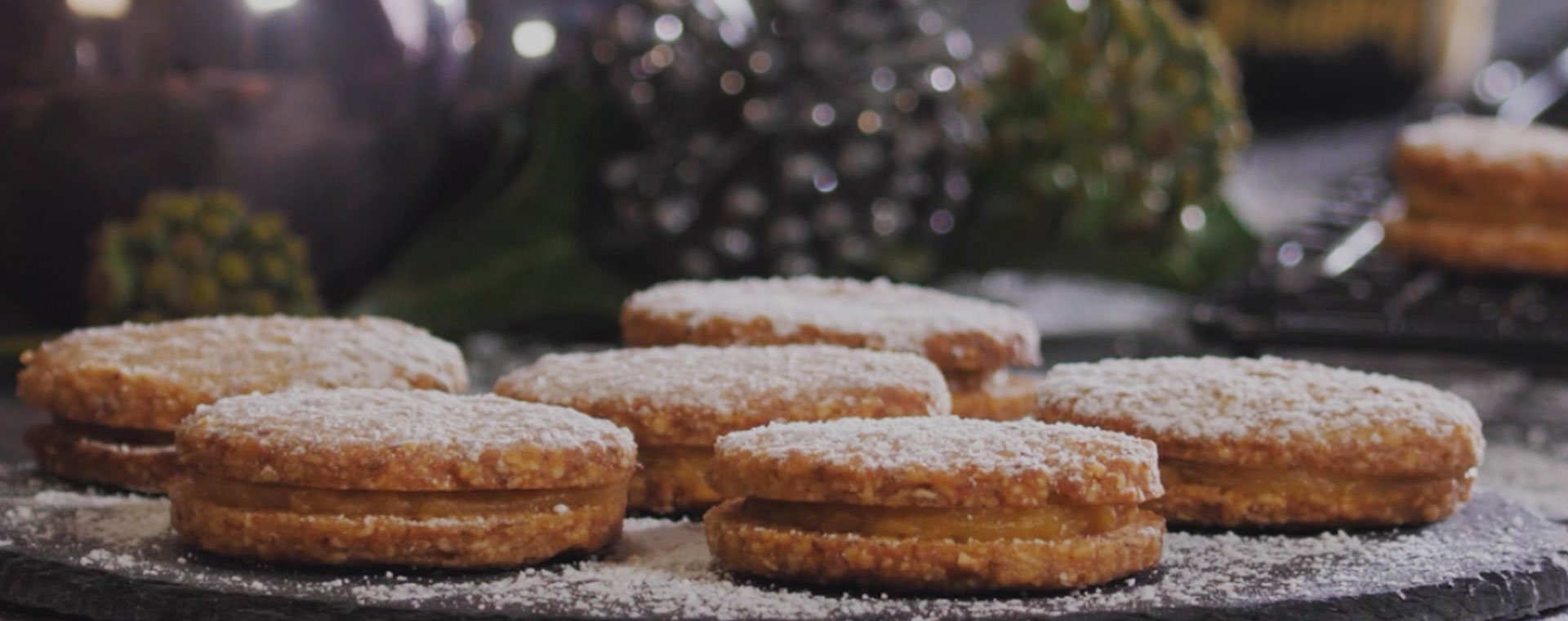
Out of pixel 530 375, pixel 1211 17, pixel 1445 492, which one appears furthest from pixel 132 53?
pixel 1211 17

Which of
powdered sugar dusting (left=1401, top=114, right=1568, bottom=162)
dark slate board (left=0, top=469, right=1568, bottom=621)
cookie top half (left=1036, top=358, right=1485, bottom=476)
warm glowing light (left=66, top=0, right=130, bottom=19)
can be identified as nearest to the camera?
dark slate board (left=0, top=469, right=1568, bottom=621)

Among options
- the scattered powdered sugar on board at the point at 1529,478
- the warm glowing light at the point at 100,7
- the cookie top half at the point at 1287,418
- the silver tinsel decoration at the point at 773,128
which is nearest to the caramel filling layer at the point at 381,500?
the cookie top half at the point at 1287,418

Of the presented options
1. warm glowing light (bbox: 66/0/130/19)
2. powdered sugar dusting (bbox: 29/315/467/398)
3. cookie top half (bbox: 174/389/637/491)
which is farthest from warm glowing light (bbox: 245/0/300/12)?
cookie top half (bbox: 174/389/637/491)

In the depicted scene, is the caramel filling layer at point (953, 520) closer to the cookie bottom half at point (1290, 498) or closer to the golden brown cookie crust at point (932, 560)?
the golden brown cookie crust at point (932, 560)

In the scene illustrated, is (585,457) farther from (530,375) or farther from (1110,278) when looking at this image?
(1110,278)

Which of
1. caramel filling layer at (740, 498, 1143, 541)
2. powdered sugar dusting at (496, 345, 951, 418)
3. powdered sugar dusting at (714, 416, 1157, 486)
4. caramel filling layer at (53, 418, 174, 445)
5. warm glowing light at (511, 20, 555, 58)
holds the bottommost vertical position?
caramel filling layer at (53, 418, 174, 445)

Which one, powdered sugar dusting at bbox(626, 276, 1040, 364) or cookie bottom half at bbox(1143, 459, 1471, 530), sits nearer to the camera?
cookie bottom half at bbox(1143, 459, 1471, 530)

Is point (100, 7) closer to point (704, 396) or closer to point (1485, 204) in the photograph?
point (704, 396)

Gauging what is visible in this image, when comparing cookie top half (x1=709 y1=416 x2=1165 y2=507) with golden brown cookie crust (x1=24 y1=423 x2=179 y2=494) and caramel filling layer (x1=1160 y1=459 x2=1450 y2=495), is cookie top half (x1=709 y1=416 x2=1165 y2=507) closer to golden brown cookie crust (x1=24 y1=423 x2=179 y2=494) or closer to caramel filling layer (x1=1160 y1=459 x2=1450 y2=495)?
caramel filling layer (x1=1160 y1=459 x2=1450 y2=495)

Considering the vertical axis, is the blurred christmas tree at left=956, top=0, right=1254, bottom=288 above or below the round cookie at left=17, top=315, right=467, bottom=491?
above
